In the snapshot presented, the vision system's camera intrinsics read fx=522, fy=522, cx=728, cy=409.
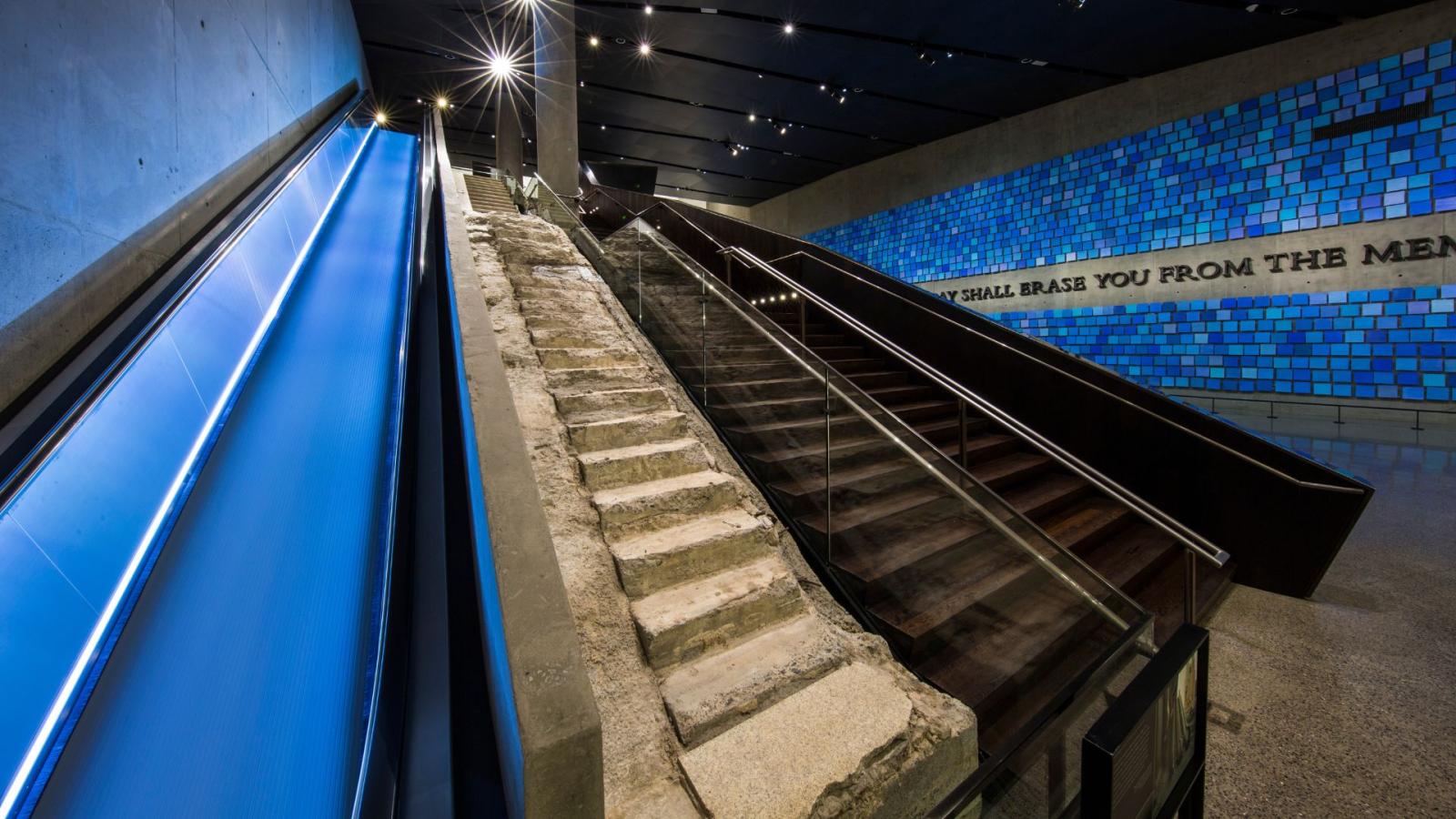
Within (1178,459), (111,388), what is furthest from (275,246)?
(1178,459)

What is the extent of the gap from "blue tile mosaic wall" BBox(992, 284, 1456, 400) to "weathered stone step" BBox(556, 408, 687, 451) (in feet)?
33.1

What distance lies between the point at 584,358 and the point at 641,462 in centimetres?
112

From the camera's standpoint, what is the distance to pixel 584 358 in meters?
3.52

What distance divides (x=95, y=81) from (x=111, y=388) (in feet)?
5.31

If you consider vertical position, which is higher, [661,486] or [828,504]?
[661,486]

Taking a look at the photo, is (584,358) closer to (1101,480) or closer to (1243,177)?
(1101,480)

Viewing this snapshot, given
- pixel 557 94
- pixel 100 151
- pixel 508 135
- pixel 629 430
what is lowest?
pixel 629 430

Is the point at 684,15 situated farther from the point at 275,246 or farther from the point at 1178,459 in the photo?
the point at 1178,459

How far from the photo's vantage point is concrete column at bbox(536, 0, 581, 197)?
9.12 metres

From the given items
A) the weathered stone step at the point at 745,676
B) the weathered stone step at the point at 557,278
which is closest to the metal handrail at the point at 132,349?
the weathered stone step at the point at 557,278

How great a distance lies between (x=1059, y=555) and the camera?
7.78 feet

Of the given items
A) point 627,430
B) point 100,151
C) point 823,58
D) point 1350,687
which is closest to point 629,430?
point 627,430

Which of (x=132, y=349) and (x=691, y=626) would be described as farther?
(x=132, y=349)

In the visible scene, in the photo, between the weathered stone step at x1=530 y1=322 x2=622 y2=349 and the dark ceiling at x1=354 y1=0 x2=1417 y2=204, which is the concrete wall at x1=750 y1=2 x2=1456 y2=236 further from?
the weathered stone step at x1=530 y1=322 x2=622 y2=349
